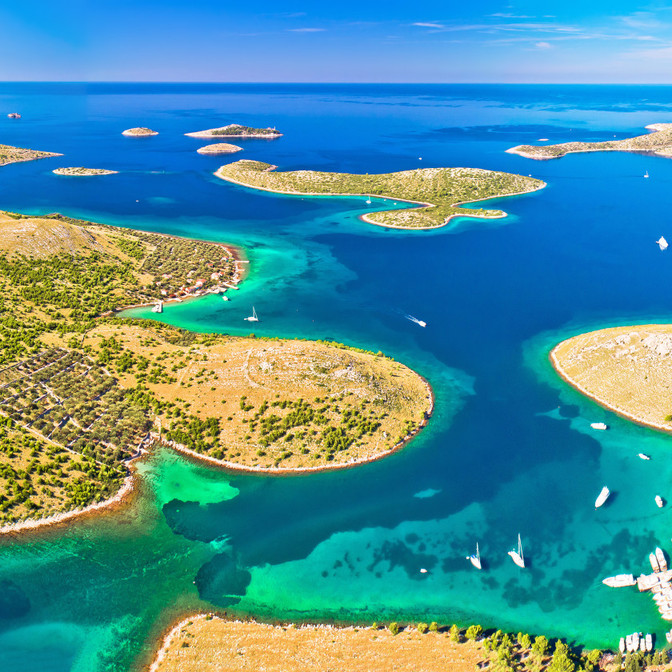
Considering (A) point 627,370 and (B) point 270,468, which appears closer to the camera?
(B) point 270,468

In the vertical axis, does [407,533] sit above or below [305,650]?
above

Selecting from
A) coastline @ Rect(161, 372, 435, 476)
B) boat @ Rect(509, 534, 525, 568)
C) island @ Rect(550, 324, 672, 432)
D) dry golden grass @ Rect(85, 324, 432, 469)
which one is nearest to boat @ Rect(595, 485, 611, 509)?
boat @ Rect(509, 534, 525, 568)

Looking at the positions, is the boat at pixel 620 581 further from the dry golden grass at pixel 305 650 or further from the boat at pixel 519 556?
the dry golden grass at pixel 305 650

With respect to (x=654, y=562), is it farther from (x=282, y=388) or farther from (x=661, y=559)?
(x=282, y=388)

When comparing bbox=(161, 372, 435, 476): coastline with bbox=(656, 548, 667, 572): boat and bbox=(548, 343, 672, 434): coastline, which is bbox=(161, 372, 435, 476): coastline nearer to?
bbox=(656, 548, 667, 572): boat

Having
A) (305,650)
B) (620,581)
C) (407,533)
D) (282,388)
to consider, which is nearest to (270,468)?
(282,388)
